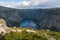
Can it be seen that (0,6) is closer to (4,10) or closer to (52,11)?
(4,10)

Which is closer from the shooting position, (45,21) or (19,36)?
(19,36)

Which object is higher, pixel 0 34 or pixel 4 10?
pixel 0 34

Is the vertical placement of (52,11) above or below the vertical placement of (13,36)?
below

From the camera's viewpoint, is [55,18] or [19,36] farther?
[55,18]

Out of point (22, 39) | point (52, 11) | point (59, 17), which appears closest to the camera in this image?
point (22, 39)

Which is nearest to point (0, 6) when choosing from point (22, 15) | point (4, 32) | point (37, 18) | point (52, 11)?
point (22, 15)

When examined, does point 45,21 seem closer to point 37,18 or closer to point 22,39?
point 37,18

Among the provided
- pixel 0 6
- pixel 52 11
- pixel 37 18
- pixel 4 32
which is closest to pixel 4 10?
pixel 0 6

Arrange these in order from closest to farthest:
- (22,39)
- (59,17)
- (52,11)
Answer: (22,39), (59,17), (52,11)

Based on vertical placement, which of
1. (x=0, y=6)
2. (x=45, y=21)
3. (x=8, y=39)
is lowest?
(x=45, y=21)
